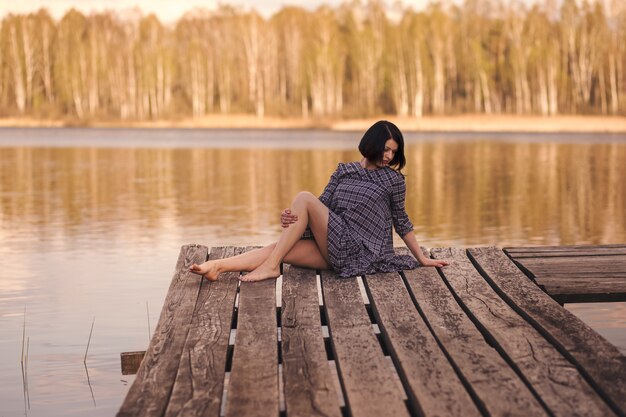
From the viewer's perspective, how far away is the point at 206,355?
412 cm

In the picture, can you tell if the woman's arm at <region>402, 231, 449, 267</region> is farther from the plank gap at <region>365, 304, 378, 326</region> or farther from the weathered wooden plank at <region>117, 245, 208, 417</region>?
the weathered wooden plank at <region>117, 245, 208, 417</region>

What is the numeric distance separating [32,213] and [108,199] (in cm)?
242

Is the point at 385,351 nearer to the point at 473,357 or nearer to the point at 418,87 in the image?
the point at 473,357

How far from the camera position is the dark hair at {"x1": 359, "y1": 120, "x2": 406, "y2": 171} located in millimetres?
5805

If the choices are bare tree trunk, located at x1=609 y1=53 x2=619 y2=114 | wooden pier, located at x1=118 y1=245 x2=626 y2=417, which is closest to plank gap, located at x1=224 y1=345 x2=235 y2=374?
wooden pier, located at x1=118 y1=245 x2=626 y2=417

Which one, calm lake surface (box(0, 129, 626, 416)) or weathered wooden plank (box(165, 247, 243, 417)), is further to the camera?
calm lake surface (box(0, 129, 626, 416))

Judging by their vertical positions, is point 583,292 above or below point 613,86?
below

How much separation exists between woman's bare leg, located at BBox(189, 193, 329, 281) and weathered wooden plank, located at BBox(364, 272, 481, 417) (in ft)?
1.56

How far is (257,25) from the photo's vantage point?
2530 inches

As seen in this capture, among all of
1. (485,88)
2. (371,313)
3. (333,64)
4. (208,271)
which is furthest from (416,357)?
(333,64)

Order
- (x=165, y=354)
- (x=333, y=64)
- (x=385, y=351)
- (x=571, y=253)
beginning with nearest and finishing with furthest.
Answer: (x=165, y=354), (x=385, y=351), (x=571, y=253), (x=333, y=64)

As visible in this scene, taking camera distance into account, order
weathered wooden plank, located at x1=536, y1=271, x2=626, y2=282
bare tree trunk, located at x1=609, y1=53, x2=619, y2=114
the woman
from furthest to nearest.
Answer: bare tree trunk, located at x1=609, y1=53, x2=619, y2=114, weathered wooden plank, located at x1=536, y1=271, x2=626, y2=282, the woman

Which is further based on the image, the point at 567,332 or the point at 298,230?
the point at 298,230

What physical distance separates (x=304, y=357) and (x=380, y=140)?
6.87 ft
